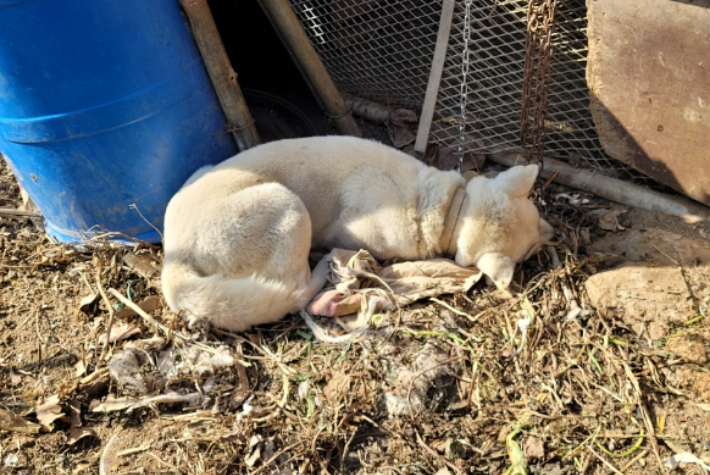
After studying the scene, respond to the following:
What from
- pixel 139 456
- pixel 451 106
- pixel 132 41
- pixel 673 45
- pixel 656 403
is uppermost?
pixel 132 41

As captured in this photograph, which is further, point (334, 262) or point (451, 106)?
point (451, 106)

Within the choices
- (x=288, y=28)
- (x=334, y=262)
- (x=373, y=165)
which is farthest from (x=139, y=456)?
(x=288, y=28)

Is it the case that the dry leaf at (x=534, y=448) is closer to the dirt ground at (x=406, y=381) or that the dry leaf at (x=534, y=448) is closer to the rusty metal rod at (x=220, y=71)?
the dirt ground at (x=406, y=381)

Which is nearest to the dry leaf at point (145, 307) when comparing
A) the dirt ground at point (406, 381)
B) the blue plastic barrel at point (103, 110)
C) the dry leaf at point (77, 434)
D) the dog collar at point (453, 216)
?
the dirt ground at point (406, 381)

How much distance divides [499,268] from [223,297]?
4.81 feet

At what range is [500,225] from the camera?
334 centimetres

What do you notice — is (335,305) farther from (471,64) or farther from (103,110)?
(471,64)

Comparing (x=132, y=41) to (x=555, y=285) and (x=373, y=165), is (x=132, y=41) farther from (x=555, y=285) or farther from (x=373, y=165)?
(x=555, y=285)

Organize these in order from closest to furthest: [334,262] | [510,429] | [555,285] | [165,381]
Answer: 1. [510,429]
2. [165,381]
3. [555,285]
4. [334,262]

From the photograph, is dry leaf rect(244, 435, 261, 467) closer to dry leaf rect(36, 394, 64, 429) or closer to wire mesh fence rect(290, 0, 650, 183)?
dry leaf rect(36, 394, 64, 429)

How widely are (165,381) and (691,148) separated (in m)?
3.07

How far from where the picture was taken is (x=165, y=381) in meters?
2.96

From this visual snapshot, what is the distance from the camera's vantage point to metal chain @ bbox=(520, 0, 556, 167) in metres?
3.31

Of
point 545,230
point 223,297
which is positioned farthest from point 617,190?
point 223,297
